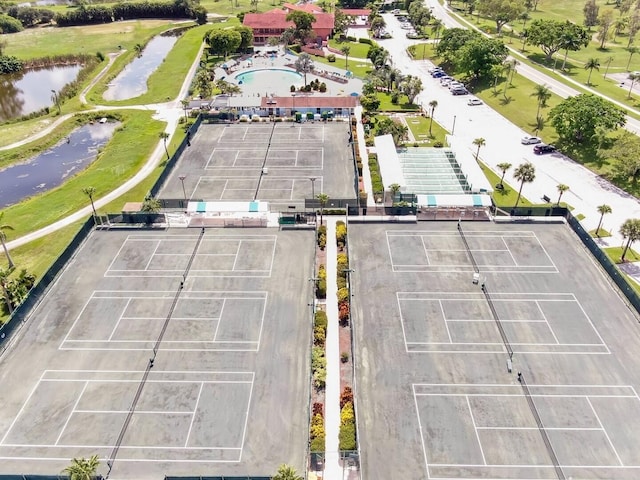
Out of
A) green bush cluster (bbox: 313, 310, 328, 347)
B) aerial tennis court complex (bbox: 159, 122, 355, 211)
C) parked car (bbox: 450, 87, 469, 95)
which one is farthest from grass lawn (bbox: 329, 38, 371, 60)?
green bush cluster (bbox: 313, 310, 328, 347)

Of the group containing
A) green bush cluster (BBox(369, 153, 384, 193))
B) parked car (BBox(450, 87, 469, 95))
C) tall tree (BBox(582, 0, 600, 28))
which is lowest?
green bush cluster (BBox(369, 153, 384, 193))

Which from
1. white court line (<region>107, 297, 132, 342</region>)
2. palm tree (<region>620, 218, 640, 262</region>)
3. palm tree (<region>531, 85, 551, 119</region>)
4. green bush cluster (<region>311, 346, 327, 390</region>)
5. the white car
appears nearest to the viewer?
green bush cluster (<region>311, 346, 327, 390</region>)

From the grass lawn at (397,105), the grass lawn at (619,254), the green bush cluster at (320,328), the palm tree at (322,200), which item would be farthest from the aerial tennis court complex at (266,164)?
the grass lawn at (619,254)

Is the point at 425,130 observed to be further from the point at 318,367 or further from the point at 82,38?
the point at 82,38

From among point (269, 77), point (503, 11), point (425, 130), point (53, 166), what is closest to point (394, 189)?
point (425, 130)

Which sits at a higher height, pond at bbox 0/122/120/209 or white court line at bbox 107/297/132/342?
white court line at bbox 107/297/132/342

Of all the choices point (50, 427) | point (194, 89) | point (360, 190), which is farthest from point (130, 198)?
point (194, 89)

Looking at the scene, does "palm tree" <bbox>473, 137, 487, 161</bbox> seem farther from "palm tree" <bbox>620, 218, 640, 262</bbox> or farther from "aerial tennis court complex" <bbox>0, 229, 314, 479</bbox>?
"aerial tennis court complex" <bbox>0, 229, 314, 479</bbox>
